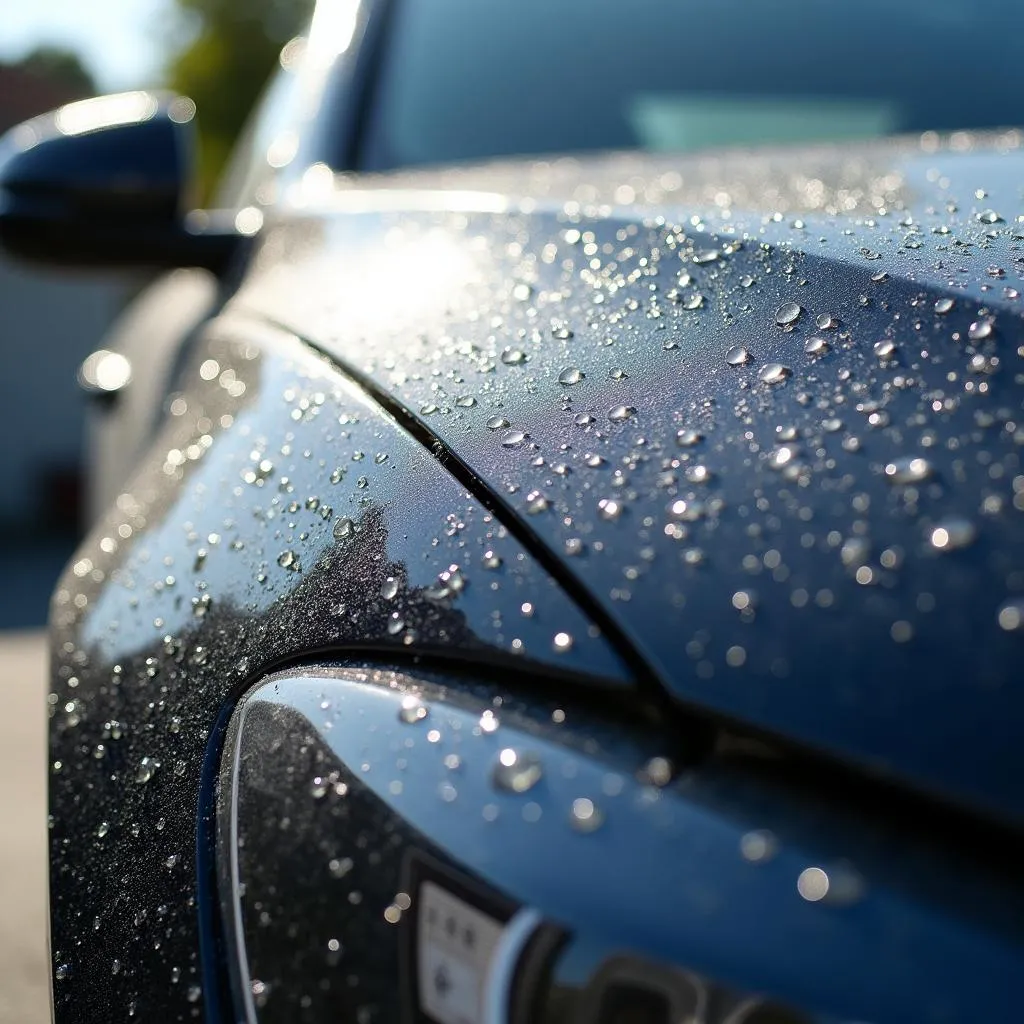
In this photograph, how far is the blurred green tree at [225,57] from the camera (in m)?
33.2

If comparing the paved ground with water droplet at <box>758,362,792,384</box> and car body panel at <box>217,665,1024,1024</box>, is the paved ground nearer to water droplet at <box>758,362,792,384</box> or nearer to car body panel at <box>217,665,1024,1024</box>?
car body panel at <box>217,665,1024,1024</box>

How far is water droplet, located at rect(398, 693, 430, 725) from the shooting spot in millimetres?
731

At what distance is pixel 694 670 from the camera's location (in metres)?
0.67

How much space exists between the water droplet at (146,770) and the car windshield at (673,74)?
1.20 meters

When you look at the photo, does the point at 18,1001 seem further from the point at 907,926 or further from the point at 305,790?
the point at 907,926

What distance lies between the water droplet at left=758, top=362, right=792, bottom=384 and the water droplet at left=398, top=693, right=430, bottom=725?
0.31 m

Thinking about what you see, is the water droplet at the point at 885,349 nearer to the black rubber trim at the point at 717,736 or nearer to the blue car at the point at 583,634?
the blue car at the point at 583,634

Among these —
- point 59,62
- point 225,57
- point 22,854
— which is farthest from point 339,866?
point 59,62

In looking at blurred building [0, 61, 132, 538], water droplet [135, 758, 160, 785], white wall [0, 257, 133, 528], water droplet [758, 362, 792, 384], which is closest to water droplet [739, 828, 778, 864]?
water droplet [758, 362, 792, 384]

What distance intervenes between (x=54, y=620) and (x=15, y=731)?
141 inches

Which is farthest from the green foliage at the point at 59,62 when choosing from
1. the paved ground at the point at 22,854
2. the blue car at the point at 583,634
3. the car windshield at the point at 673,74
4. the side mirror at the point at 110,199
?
the blue car at the point at 583,634

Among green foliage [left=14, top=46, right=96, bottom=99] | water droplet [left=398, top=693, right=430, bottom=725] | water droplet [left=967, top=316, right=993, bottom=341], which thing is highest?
green foliage [left=14, top=46, right=96, bottom=99]

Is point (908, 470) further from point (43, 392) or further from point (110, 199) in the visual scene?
point (43, 392)

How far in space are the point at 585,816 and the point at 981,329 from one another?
0.41m
